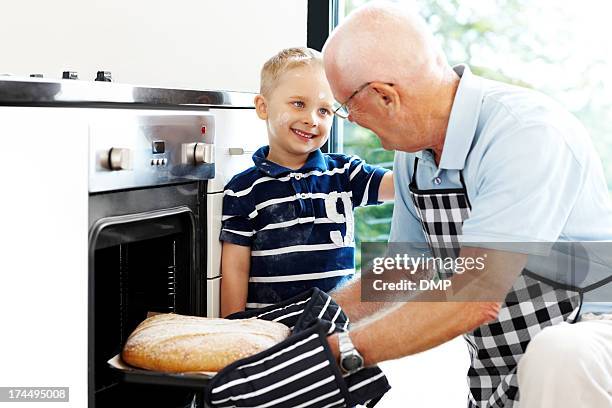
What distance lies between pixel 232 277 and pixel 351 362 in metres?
0.58

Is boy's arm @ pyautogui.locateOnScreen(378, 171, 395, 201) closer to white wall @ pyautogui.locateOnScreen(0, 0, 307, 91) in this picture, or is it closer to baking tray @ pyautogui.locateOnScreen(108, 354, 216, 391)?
baking tray @ pyautogui.locateOnScreen(108, 354, 216, 391)

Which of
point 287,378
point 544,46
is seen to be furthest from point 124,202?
point 544,46

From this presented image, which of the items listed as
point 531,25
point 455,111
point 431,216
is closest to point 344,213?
point 431,216

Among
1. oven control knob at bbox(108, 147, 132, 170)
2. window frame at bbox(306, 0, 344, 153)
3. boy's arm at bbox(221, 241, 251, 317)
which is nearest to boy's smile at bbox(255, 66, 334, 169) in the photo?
boy's arm at bbox(221, 241, 251, 317)

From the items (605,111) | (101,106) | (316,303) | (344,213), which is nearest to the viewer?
(101,106)

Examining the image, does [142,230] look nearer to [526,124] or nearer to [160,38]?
[526,124]

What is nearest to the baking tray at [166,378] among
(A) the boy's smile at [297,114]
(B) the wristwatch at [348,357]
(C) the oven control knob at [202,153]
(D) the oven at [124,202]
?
(D) the oven at [124,202]

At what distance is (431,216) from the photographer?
188cm

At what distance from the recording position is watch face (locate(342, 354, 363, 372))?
1.54 metres

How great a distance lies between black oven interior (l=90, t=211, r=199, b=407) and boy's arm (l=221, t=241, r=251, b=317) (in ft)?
0.34

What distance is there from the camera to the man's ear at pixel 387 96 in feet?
5.56

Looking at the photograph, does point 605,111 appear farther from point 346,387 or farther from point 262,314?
point 346,387

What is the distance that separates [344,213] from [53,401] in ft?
2.74

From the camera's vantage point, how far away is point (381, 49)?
1.69m
